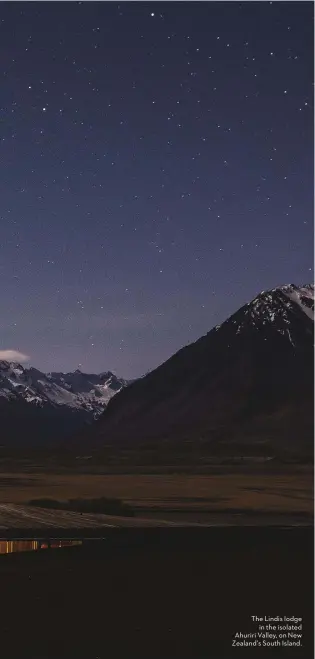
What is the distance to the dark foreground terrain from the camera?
16266 millimetres

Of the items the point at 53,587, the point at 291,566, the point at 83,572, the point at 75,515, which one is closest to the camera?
the point at 53,587

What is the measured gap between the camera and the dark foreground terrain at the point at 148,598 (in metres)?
16.3

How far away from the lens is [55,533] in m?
35.1

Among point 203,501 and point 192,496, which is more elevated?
point 192,496

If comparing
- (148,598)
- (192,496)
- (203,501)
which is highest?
(192,496)

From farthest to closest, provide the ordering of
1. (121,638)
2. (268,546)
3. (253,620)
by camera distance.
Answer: (268,546), (253,620), (121,638)

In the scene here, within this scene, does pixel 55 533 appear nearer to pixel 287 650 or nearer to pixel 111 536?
pixel 111 536

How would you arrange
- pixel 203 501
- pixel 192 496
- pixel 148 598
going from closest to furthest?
1. pixel 148 598
2. pixel 203 501
3. pixel 192 496

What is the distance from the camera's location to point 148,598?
20.7 m

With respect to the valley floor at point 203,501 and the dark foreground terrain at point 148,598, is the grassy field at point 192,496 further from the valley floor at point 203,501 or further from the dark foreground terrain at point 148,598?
the dark foreground terrain at point 148,598

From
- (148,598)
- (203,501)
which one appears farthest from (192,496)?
(148,598)

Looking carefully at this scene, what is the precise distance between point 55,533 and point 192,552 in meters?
7.44

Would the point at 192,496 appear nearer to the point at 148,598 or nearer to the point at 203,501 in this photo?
Answer: the point at 203,501

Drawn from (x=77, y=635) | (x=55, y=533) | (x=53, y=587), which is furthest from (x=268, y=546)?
(x=77, y=635)
